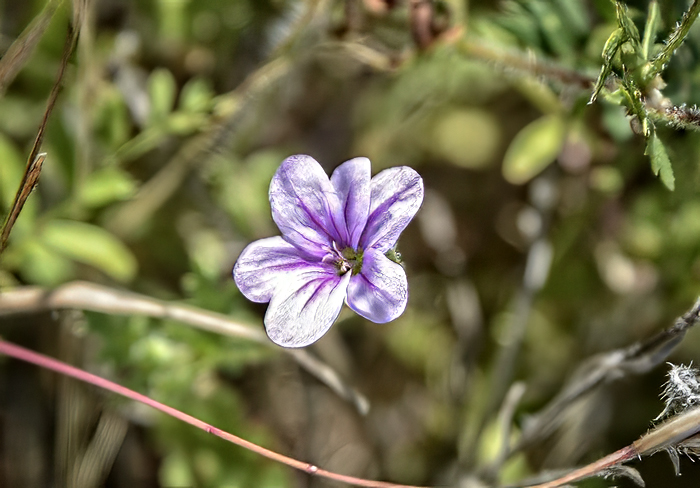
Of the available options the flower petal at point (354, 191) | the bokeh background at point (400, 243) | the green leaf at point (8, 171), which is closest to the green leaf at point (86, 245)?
the bokeh background at point (400, 243)

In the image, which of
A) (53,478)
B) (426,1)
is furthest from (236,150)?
(53,478)

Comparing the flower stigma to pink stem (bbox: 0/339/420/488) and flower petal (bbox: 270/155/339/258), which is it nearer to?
flower petal (bbox: 270/155/339/258)

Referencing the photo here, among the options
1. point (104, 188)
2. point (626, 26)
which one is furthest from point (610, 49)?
point (104, 188)

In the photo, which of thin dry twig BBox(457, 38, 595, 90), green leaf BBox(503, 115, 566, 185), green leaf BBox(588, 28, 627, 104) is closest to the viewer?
green leaf BBox(588, 28, 627, 104)

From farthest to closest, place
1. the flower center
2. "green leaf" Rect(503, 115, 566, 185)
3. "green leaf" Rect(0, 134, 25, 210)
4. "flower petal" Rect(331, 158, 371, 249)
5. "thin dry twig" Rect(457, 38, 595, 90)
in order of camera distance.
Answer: "green leaf" Rect(503, 115, 566, 185) < "green leaf" Rect(0, 134, 25, 210) < "thin dry twig" Rect(457, 38, 595, 90) < the flower center < "flower petal" Rect(331, 158, 371, 249)

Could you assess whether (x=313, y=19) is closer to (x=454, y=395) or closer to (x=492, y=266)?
(x=492, y=266)

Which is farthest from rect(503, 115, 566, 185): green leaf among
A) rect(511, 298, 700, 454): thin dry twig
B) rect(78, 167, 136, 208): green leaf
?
rect(78, 167, 136, 208): green leaf

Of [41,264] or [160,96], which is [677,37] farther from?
[41,264]

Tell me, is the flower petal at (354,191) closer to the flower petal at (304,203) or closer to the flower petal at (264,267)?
the flower petal at (304,203)
